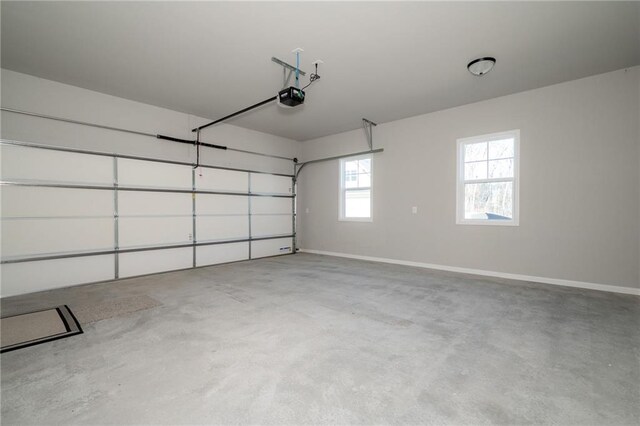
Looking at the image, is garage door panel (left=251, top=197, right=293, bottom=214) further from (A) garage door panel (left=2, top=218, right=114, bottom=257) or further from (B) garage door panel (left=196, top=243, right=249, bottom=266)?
(A) garage door panel (left=2, top=218, right=114, bottom=257)

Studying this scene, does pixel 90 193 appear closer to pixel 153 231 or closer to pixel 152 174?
pixel 152 174

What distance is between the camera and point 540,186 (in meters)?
4.53

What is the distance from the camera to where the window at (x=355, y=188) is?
6.79 m

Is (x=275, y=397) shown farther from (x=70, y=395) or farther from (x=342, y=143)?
(x=342, y=143)

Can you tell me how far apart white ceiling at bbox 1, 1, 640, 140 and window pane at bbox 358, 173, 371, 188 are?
2.18 meters

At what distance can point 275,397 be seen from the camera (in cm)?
173

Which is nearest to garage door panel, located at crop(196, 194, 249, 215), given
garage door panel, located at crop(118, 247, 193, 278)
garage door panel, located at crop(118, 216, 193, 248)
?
garage door panel, located at crop(118, 216, 193, 248)

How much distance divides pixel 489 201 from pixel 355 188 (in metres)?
2.92

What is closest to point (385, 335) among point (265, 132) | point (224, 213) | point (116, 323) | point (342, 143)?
point (116, 323)

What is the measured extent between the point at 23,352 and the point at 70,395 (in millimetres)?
986

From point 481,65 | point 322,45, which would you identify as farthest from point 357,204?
point 322,45

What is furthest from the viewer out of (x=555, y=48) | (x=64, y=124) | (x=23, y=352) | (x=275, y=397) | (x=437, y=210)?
(x=437, y=210)

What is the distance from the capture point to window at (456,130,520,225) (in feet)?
15.8

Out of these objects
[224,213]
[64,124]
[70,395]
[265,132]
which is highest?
[265,132]
